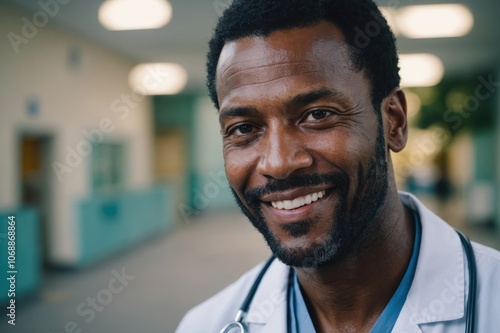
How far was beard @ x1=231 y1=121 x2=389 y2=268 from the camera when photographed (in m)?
1.00

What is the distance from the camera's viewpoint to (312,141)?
1002 mm

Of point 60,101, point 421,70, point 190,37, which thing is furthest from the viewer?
point 421,70

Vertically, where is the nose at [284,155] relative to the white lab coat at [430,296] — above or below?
above

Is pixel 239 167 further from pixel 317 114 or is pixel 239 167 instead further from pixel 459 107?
pixel 459 107

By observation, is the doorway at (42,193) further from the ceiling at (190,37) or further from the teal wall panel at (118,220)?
the ceiling at (190,37)

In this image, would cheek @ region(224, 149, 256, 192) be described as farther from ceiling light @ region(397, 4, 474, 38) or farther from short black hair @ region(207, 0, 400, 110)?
ceiling light @ region(397, 4, 474, 38)

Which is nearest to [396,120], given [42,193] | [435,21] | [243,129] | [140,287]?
[243,129]

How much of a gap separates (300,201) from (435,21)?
5.80 meters

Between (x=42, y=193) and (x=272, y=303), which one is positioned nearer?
(x=272, y=303)

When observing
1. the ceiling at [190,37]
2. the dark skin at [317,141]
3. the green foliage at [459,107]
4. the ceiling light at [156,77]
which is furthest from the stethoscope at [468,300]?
the green foliage at [459,107]

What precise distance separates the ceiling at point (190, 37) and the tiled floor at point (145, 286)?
9.23ft

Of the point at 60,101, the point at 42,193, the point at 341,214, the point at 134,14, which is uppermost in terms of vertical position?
the point at 134,14

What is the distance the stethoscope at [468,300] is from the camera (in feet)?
3.12

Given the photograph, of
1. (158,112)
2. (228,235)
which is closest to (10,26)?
(228,235)
